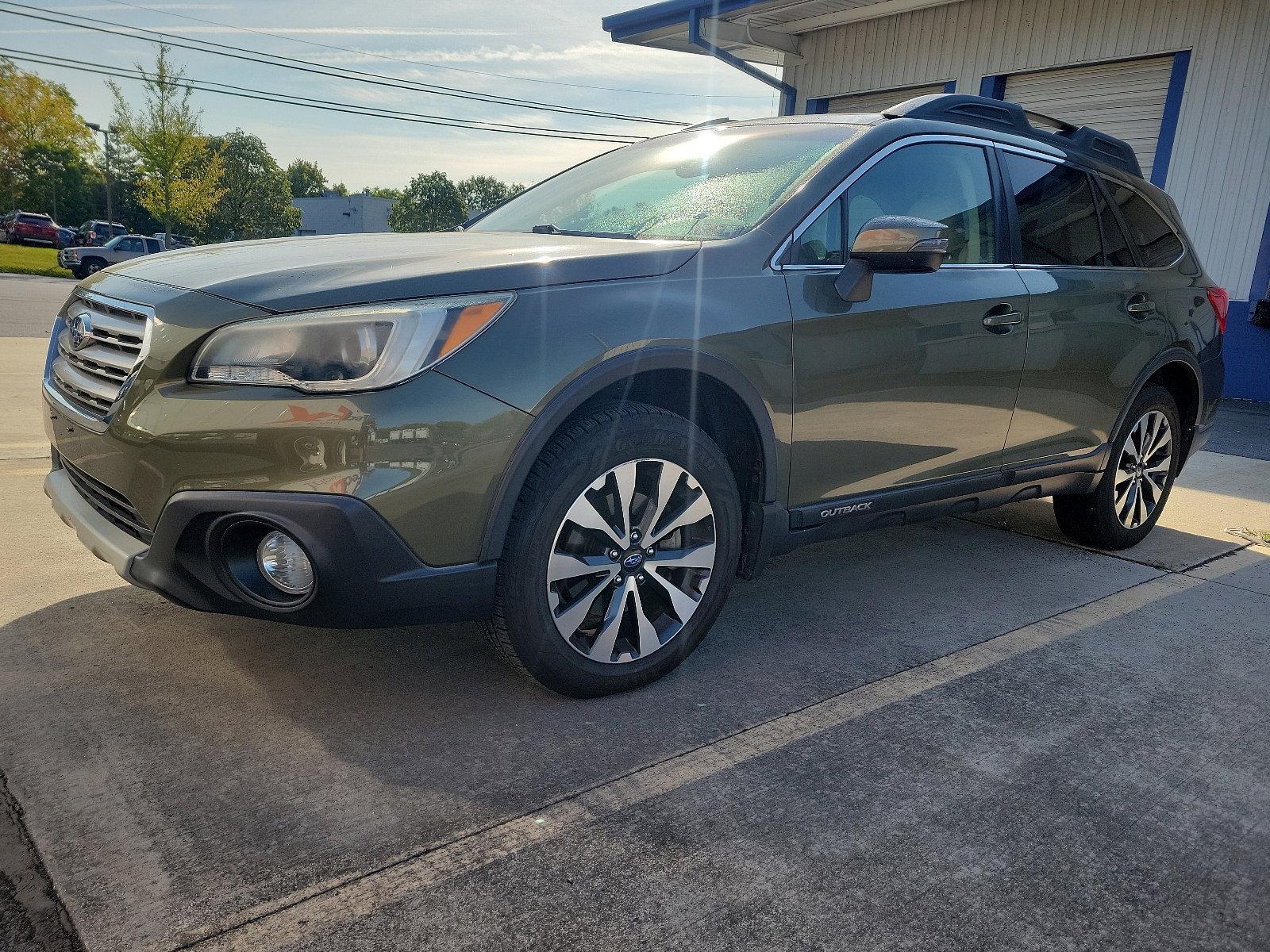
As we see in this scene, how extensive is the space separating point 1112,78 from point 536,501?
11851 millimetres

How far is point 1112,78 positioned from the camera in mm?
11703

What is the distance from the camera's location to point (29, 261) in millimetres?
36688

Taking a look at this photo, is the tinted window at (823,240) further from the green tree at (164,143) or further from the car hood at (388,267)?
the green tree at (164,143)

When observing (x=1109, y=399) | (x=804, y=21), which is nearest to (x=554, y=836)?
(x=1109, y=399)

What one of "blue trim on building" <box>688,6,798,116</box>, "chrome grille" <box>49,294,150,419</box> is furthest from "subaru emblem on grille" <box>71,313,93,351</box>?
"blue trim on building" <box>688,6,798,116</box>

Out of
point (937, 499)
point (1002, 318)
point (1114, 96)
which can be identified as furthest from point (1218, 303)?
point (1114, 96)

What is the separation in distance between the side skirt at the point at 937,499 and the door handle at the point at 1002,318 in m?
0.54

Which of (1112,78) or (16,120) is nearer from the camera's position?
(1112,78)

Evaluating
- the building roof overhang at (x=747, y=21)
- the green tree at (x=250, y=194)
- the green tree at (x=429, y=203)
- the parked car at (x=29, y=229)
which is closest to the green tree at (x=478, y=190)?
the green tree at (x=429, y=203)

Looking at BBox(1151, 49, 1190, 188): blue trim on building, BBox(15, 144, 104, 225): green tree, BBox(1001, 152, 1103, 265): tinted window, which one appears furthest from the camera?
BBox(15, 144, 104, 225): green tree

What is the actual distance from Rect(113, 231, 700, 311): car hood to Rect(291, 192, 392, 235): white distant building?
76668 mm

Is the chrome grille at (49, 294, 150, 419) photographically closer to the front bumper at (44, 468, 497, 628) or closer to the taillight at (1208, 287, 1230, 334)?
the front bumper at (44, 468, 497, 628)

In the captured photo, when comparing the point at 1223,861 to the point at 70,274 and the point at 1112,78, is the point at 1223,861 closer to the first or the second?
the point at 1112,78

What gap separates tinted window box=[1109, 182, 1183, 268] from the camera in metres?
4.34
